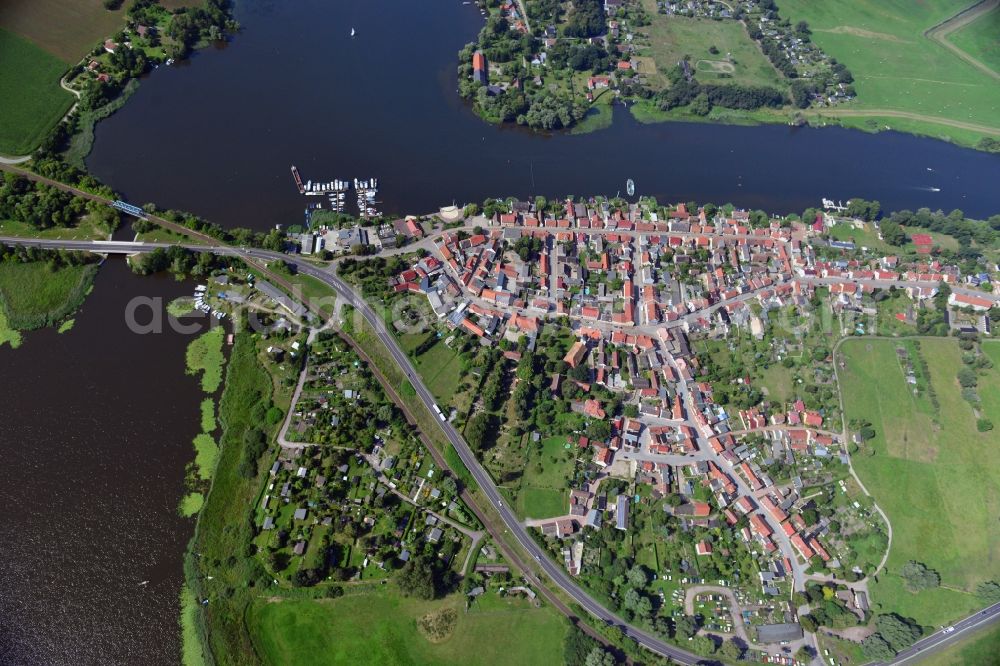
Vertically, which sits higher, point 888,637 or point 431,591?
point 431,591

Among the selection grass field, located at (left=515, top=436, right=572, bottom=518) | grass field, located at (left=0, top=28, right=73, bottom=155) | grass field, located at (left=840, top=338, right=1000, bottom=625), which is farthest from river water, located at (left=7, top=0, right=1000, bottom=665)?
grass field, located at (left=515, top=436, right=572, bottom=518)

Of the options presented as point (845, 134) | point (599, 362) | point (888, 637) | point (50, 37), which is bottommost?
point (888, 637)

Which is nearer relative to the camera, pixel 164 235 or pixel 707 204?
pixel 164 235

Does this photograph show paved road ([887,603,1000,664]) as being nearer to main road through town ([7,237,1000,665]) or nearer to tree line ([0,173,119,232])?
main road through town ([7,237,1000,665])

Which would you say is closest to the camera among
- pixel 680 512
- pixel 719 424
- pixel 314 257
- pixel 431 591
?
pixel 431 591

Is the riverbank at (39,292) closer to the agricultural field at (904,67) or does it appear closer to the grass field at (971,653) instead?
the grass field at (971,653)

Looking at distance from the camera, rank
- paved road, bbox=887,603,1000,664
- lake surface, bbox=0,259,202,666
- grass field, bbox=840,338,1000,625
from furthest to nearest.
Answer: grass field, bbox=840,338,1000,625 → paved road, bbox=887,603,1000,664 → lake surface, bbox=0,259,202,666

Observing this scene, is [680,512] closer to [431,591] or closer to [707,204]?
[431,591]

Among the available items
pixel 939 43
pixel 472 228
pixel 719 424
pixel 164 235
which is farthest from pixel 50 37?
pixel 939 43
